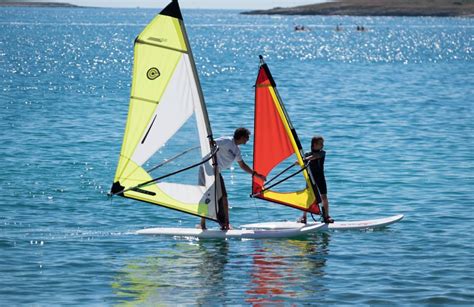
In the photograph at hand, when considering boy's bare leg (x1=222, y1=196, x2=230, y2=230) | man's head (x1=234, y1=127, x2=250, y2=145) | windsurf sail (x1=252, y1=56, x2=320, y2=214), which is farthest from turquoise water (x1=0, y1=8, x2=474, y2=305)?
man's head (x1=234, y1=127, x2=250, y2=145)

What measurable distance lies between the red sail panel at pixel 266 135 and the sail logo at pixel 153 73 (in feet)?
7.30

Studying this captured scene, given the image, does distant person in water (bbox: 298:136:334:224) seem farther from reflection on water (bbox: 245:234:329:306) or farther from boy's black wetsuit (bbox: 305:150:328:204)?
reflection on water (bbox: 245:234:329:306)

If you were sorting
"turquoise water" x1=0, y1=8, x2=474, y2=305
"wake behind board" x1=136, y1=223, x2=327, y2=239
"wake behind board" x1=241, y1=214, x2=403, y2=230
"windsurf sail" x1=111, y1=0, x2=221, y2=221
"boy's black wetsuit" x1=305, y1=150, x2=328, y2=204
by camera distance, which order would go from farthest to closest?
"wake behind board" x1=241, y1=214, x2=403, y2=230 → "boy's black wetsuit" x1=305, y1=150, x2=328, y2=204 → "wake behind board" x1=136, y1=223, x2=327, y2=239 → "windsurf sail" x1=111, y1=0, x2=221, y2=221 → "turquoise water" x1=0, y1=8, x2=474, y2=305

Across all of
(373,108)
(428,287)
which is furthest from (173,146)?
(373,108)

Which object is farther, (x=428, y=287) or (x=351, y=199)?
(x=351, y=199)

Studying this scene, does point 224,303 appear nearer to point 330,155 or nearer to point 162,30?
point 162,30

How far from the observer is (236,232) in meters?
20.0

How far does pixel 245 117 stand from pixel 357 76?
3570 cm

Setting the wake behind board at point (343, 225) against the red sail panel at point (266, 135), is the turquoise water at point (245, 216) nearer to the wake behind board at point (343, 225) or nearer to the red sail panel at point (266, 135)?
the wake behind board at point (343, 225)

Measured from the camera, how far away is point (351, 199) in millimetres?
25625

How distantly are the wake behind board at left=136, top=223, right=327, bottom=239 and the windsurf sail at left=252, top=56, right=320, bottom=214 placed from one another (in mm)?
588

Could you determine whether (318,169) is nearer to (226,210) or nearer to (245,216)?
(226,210)

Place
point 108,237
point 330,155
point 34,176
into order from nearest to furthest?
point 108,237 < point 34,176 < point 330,155

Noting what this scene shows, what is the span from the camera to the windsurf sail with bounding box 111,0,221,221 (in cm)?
1861
